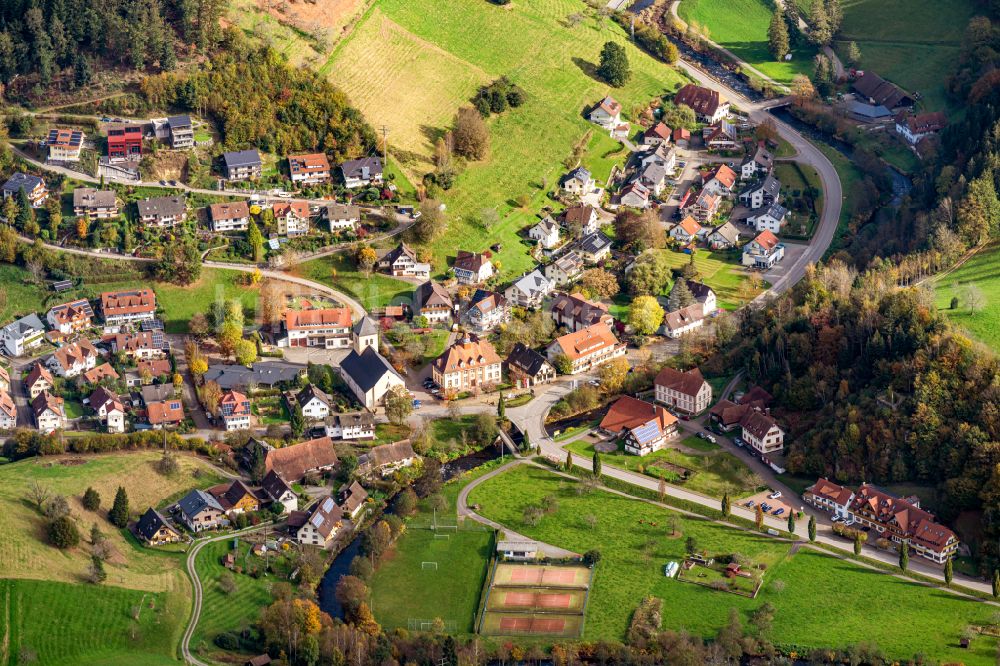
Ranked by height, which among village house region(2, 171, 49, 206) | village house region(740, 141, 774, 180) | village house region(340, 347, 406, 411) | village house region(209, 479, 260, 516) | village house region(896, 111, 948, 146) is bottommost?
village house region(209, 479, 260, 516)

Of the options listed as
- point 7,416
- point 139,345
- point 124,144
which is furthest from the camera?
point 124,144

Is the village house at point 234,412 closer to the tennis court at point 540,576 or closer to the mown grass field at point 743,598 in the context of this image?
the mown grass field at point 743,598

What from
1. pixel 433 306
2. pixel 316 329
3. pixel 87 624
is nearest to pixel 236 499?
pixel 87 624

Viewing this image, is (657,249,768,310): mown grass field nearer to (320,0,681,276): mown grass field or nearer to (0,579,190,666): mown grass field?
(320,0,681,276): mown grass field

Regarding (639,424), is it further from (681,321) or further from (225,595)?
(225,595)

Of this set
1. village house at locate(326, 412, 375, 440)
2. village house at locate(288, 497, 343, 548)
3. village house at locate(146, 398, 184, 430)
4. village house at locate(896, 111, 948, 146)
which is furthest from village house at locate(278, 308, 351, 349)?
village house at locate(896, 111, 948, 146)

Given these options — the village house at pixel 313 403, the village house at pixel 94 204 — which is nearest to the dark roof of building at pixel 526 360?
the village house at pixel 313 403
